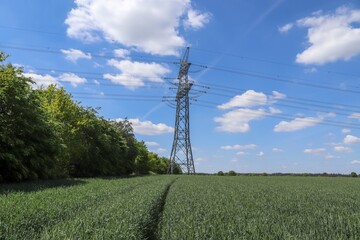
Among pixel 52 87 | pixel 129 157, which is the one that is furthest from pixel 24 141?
pixel 129 157

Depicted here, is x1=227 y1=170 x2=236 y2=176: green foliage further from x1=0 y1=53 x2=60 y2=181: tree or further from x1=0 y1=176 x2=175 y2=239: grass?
x1=0 y1=176 x2=175 y2=239: grass

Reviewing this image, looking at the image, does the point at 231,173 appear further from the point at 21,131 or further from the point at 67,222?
the point at 67,222

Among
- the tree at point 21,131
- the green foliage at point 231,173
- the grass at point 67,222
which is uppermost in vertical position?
the green foliage at point 231,173

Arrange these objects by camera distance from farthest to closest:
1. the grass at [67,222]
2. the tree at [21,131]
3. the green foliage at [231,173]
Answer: the green foliage at [231,173]
the tree at [21,131]
the grass at [67,222]

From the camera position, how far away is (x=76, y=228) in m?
8.86

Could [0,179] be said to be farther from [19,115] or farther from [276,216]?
[276,216]

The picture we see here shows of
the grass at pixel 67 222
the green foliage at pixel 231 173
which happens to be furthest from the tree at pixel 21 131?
the green foliage at pixel 231 173

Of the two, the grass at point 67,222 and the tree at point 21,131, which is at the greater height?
the tree at point 21,131

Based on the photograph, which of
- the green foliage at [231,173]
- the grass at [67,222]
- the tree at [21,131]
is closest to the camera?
the grass at [67,222]

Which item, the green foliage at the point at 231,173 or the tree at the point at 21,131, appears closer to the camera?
the tree at the point at 21,131

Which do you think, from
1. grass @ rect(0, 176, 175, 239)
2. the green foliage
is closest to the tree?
grass @ rect(0, 176, 175, 239)

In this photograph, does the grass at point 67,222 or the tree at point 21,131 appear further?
the tree at point 21,131

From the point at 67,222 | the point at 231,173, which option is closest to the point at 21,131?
the point at 67,222

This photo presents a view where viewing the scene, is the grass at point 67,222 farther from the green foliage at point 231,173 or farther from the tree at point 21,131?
the green foliage at point 231,173
